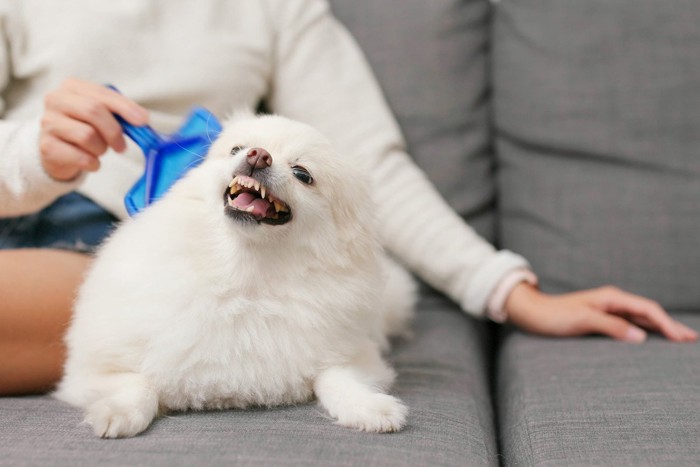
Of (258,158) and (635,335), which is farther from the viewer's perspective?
(635,335)

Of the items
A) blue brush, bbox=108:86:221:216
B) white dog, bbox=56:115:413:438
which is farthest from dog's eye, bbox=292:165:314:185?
blue brush, bbox=108:86:221:216

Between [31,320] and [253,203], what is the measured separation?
16.8 inches

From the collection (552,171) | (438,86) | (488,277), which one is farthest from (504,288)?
(438,86)

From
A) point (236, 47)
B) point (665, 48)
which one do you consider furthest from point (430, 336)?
point (665, 48)

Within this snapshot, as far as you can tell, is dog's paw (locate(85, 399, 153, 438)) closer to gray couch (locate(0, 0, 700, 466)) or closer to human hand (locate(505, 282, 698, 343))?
gray couch (locate(0, 0, 700, 466))

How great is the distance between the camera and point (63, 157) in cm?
113

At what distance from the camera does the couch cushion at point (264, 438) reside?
87 cm

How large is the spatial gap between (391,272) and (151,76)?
0.64m

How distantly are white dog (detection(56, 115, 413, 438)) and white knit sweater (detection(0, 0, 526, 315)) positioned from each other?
11.5 inches

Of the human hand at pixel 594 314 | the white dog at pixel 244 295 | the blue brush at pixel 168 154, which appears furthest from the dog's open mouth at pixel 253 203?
the human hand at pixel 594 314

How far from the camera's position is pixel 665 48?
1686 mm

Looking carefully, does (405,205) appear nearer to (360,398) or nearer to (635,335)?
(635,335)

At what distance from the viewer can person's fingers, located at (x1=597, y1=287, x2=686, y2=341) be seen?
1.47 m

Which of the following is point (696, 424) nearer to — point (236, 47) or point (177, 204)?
Result: point (177, 204)
